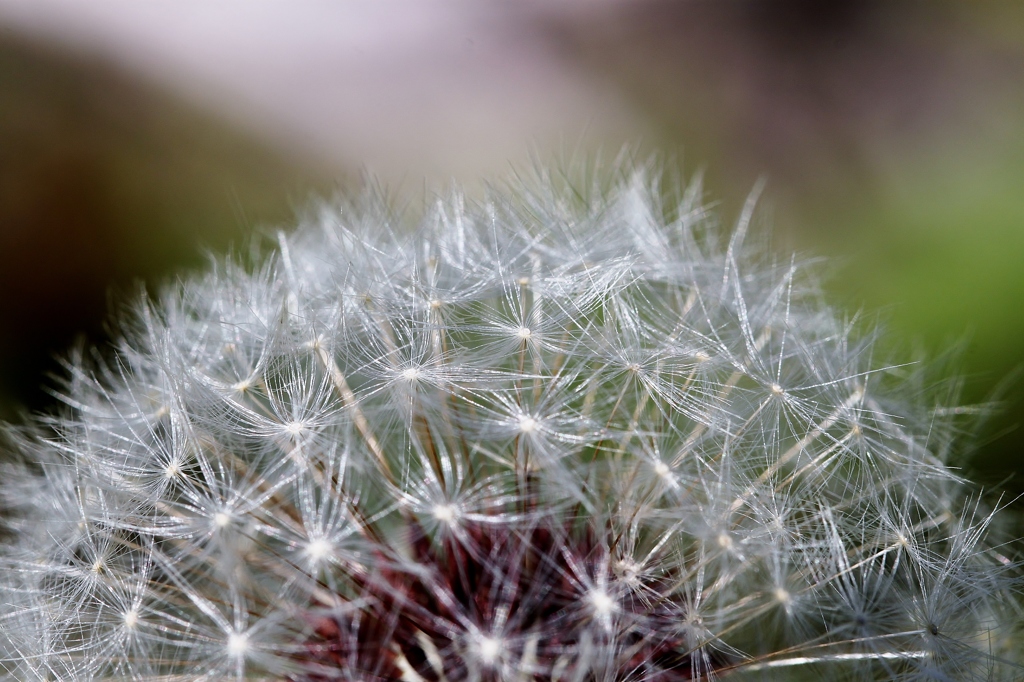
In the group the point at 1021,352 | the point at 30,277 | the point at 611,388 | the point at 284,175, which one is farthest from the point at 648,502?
the point at 284,175

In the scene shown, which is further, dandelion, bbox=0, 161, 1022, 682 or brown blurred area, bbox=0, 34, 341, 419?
brown blurred area, bbox=0, 34, 341, 419

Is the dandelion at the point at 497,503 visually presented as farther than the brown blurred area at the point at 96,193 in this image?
No

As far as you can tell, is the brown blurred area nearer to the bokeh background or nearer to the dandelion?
the bokeh background

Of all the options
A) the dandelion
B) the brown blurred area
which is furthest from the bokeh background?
the dandelion

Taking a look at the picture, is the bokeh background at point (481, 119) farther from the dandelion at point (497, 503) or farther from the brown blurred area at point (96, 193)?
the dandelion at point (497, 503)

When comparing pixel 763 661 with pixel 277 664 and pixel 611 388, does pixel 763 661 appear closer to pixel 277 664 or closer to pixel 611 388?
pixel 611 388

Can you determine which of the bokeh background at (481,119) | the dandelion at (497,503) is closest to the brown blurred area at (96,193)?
the bokeh background at (481,119)
